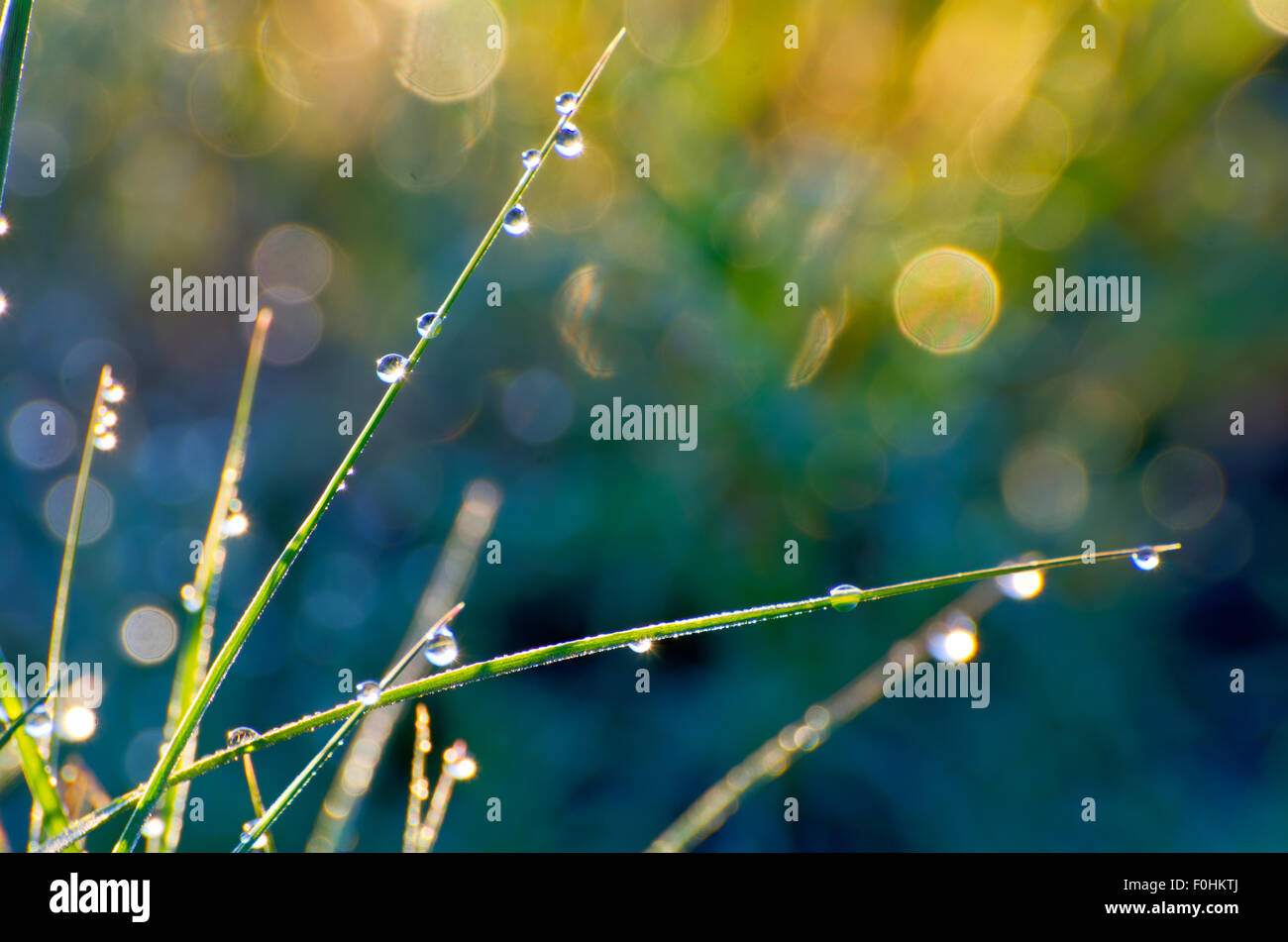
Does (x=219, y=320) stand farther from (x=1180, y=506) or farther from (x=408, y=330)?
(x=1180, y=506)

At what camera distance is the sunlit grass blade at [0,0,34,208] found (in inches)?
12.9

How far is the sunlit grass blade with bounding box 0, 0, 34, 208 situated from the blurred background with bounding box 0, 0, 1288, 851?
2.69 feet

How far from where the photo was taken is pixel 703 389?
1185 mm

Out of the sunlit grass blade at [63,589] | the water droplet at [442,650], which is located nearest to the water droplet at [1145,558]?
the water droplet at [442,650]

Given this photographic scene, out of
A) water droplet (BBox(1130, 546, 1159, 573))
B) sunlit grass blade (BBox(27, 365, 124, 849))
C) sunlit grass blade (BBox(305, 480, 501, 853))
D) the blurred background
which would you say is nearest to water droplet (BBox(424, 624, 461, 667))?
sunlit grass blade (BBox(305, 480, 501, 853))

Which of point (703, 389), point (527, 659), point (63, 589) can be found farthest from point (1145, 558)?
point (703, 389)

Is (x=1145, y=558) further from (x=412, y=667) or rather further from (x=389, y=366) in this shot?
(x=412, y=667)

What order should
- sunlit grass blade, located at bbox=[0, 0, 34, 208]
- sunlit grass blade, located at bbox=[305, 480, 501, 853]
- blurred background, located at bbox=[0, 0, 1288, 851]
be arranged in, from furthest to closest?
blurred background, located at bbox=[0, 0, 1288, 851] → sunlit grass blade, located at bbox=[305, 480, 501, 853] → sunlit grass blade, located at bbox=[0, 0, 34, 208]

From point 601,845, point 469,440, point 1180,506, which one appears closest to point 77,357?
point 469,440

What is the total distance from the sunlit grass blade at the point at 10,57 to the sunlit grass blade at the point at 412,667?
13.4 inches

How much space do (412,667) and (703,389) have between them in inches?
22.3

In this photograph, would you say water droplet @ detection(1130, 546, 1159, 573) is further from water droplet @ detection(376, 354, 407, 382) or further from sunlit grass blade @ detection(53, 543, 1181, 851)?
water droplet @ detection(376, 354, 407, 382)

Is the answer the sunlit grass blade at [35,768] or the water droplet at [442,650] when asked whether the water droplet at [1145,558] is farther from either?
the sunlit grass blade at [35,768]

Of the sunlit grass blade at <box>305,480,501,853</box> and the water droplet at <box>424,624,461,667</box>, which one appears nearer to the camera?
the water droplet at <box>424,624,461,667</box>
